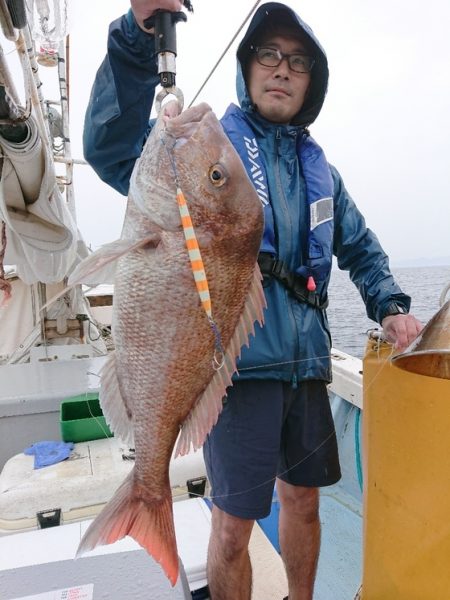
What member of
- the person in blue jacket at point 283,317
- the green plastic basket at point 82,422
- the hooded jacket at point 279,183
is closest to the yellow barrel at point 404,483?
the person in blue jacket at point 283,317

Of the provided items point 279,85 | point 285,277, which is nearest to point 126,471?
point 285,277

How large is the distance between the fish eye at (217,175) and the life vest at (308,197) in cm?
59

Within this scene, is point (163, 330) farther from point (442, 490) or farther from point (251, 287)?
point (442, 490)

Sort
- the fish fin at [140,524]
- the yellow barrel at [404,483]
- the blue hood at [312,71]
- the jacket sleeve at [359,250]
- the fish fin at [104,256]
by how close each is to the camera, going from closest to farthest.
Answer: the fish fin at [104,256]
the fish fin at [140,524]
the yellow barrel at [404,483]
the blue hood at [312,71]
the jacket sleeve at [359,250]

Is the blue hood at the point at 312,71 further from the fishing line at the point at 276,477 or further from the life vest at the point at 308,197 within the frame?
the fishing line at the point at 276,477

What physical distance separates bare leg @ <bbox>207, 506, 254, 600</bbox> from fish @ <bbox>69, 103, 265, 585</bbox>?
2.07 feet

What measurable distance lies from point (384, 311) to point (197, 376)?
3.97 ft

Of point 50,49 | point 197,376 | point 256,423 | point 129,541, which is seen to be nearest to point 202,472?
point 129,541

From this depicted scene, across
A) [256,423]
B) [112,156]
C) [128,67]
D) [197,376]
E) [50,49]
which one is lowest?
[256,423]

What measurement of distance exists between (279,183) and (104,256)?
1.11 m

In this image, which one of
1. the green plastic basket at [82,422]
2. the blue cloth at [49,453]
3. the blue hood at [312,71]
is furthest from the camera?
the green plastic basket at [82,422]

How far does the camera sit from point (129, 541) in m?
2.09

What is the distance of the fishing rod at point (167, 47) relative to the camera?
125 centimetres

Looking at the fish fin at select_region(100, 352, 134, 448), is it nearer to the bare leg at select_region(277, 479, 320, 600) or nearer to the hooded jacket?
the hooded jacket
